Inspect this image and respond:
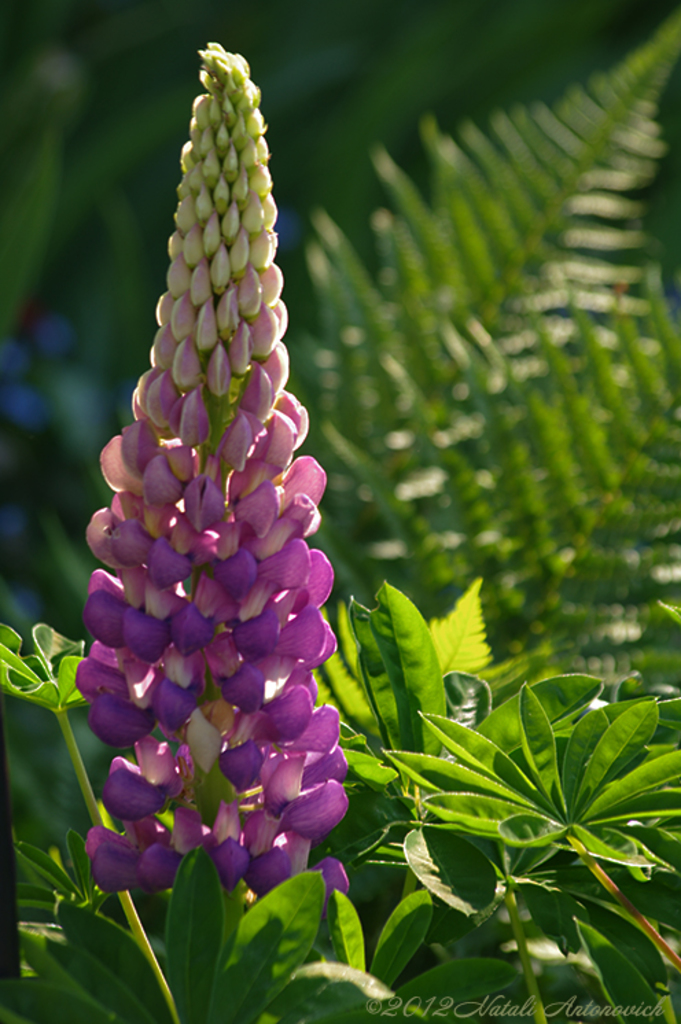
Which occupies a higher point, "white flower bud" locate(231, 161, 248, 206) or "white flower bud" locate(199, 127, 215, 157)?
"white flower bud" locate(199, 127, 215, 157)

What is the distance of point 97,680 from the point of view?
0.99 feet

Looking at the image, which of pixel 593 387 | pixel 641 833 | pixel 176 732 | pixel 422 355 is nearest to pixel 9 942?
pixel 176 732

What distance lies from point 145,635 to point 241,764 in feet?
0.16

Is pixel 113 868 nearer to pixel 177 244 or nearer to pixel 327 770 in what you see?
pixel 327 770

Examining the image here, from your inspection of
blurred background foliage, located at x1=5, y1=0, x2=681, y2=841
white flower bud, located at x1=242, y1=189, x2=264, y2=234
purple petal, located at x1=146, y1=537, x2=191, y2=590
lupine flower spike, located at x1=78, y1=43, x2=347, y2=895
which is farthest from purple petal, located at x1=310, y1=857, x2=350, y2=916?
blurred background foliage, located at x1=5, y1=0, x2=681, y2=841

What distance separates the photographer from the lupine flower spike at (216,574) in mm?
289

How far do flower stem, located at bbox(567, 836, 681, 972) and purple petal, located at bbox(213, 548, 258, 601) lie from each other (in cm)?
13

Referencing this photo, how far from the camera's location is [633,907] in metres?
0.28

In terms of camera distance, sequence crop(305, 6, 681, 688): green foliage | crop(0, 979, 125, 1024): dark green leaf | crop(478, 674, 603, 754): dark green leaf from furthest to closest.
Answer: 1. crop(305, 6, 681, 688): green foliage
2. crop(478, 674, 603, 754): dark green leaf
3. crop(0, 979, 125, 1024): dark green leaf

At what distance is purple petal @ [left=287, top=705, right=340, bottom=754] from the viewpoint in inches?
11.7

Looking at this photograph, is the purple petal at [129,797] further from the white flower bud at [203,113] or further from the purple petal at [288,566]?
the white flower bud at [203,113]

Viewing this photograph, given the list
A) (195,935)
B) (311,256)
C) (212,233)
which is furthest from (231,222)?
(311,256)

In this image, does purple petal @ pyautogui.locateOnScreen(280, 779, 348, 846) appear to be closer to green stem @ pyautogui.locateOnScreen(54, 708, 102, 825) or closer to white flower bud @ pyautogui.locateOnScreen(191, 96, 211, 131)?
green stem @ pyautogui.locateOnScreen(54, 708, 102, 825)

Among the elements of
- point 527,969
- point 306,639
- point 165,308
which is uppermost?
point 165,308
